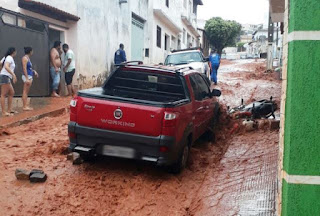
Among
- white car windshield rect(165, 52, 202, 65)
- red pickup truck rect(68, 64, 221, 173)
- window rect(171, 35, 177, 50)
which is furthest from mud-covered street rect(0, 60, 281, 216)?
window rect(171, 35, 177, 50)

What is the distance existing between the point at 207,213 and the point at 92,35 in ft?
35.8

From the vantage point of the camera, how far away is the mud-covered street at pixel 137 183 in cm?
426

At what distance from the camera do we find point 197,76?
6.73 meters

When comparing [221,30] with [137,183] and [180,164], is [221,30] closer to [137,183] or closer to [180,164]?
[180,164]

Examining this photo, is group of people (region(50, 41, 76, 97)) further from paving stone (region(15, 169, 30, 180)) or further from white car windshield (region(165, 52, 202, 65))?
paving stone (region(15, 169, 30, 180))

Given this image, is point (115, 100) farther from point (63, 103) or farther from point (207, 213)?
point (63, 103)

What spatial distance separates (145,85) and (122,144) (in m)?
1.56

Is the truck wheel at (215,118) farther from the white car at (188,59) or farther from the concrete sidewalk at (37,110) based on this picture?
the white car at (188,59)

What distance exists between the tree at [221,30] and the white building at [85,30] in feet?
90.1

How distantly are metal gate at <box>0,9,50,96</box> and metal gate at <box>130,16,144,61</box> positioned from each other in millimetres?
7684

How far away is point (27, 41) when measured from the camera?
10.3 m

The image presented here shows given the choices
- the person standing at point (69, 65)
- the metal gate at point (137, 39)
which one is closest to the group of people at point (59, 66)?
the person standing at point (69, 65)

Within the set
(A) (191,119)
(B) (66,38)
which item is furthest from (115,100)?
(B) (66,38)

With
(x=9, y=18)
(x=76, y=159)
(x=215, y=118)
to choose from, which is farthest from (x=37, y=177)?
(x=9, y=18)
